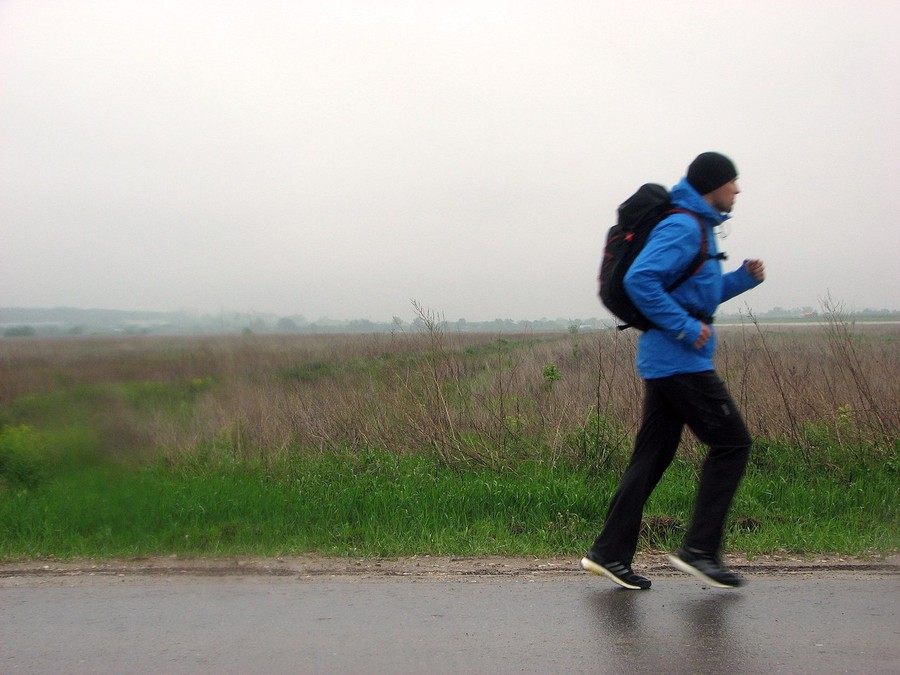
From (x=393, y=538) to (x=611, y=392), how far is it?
296 cm

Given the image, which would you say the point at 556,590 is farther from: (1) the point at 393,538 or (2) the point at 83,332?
(2) the point at 83,332

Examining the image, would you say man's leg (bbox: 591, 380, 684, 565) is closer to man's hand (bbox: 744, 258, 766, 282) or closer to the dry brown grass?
man's hand (bbox: 744, 258, 766, 282)

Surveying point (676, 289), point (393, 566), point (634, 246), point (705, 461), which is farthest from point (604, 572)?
point (634, 246)

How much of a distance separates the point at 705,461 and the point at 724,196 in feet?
4.43

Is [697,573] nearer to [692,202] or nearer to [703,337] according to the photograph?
[703,337]

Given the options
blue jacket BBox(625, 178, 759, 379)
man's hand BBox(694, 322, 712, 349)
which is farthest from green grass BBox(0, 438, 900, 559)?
man's hand BBox(694, 322, 712, 349)

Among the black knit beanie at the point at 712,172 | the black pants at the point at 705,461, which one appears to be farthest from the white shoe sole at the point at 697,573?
the black knit beanie at the point at 712,172

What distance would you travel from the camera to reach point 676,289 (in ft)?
11.5

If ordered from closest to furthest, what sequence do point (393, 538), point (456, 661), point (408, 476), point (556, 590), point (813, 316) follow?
point (456, 661), point (556, 590), point (393, 538), point (408, 476), point (813, 316)

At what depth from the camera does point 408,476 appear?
243 inches

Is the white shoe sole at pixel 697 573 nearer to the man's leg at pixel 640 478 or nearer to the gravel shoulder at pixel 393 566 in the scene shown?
the man's leg at pixel 640 478

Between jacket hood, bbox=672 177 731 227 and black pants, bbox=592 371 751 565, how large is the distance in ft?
2.54

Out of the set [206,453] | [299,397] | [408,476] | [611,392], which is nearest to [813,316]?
[611,392]

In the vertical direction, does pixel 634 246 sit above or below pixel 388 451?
above
